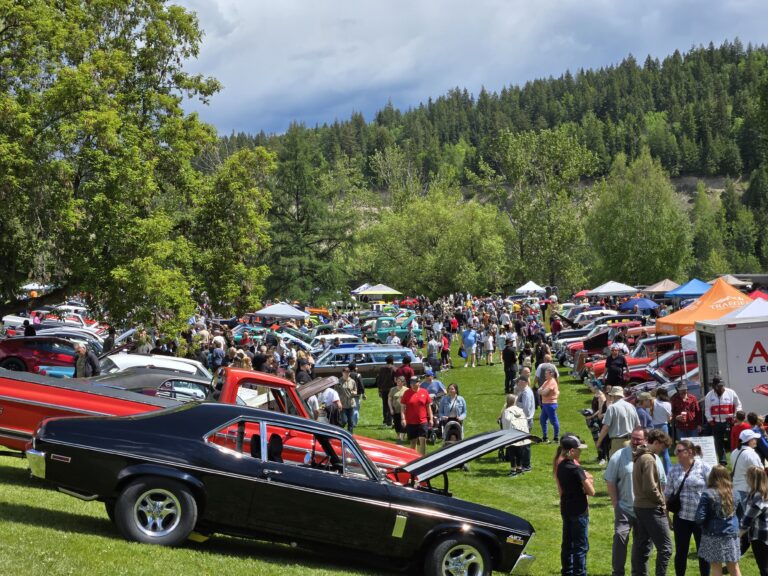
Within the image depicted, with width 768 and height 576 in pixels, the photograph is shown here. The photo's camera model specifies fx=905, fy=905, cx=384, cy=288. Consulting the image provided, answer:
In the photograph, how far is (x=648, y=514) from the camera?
30.0 feet

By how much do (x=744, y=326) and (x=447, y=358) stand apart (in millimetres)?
16832

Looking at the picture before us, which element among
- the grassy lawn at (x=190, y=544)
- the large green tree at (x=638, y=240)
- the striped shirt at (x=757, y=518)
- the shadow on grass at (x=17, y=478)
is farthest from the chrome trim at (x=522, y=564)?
the large green tree at (x=638, y=240)

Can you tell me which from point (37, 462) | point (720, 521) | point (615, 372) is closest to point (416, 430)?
point (615, 372)

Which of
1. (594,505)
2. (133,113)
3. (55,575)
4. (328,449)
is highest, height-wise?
(133,113)

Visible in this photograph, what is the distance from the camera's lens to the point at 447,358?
34125mm

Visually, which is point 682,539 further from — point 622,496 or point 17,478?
point 17,478

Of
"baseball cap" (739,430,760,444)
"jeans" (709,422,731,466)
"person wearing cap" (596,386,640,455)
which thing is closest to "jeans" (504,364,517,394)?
"jeans" (709,422,731,466)

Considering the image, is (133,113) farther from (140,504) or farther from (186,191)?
(140,504)

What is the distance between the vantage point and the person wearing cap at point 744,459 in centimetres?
1038

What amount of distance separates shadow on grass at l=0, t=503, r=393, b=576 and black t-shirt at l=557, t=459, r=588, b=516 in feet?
6.77

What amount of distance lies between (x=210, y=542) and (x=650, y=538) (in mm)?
4453

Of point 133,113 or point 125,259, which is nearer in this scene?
point 125,259

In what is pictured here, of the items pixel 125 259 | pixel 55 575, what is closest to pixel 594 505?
pixel 55 575

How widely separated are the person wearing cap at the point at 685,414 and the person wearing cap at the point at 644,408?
905 millimetres
